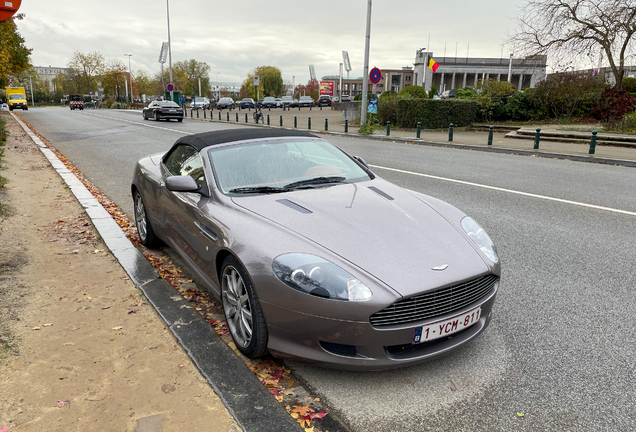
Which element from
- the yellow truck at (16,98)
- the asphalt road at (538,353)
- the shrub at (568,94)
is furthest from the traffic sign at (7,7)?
the yellow truck at (16,98)

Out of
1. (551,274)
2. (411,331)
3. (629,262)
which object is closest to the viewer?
(411,331)

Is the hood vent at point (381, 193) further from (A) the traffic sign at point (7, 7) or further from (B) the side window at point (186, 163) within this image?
(A) the traffic sign at point (7, 7)

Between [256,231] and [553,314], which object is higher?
[256,231]

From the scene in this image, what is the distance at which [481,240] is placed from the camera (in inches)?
134

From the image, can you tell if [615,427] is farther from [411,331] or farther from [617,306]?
[617,306]

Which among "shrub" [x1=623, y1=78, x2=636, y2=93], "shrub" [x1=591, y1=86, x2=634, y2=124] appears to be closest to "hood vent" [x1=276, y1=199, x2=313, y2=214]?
"shrub" [x1=591, y1=86, x2=634, y2=124]

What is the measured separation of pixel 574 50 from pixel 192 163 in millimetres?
28982

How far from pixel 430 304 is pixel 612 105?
86.0 ft

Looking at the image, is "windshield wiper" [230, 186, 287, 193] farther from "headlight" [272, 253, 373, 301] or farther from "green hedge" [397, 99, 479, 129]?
"green hedge" [397, 99, 479, 129]

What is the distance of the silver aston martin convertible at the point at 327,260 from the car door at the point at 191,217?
0.05ft

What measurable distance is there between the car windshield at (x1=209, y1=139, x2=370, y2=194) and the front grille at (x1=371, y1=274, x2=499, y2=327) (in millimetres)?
1501

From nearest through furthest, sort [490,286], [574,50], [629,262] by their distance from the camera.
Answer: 1. [490,286]
2. [629,262]
3. [574,50]

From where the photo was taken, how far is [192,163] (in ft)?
14.1

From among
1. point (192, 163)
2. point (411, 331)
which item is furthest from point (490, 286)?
point (192, 163)
